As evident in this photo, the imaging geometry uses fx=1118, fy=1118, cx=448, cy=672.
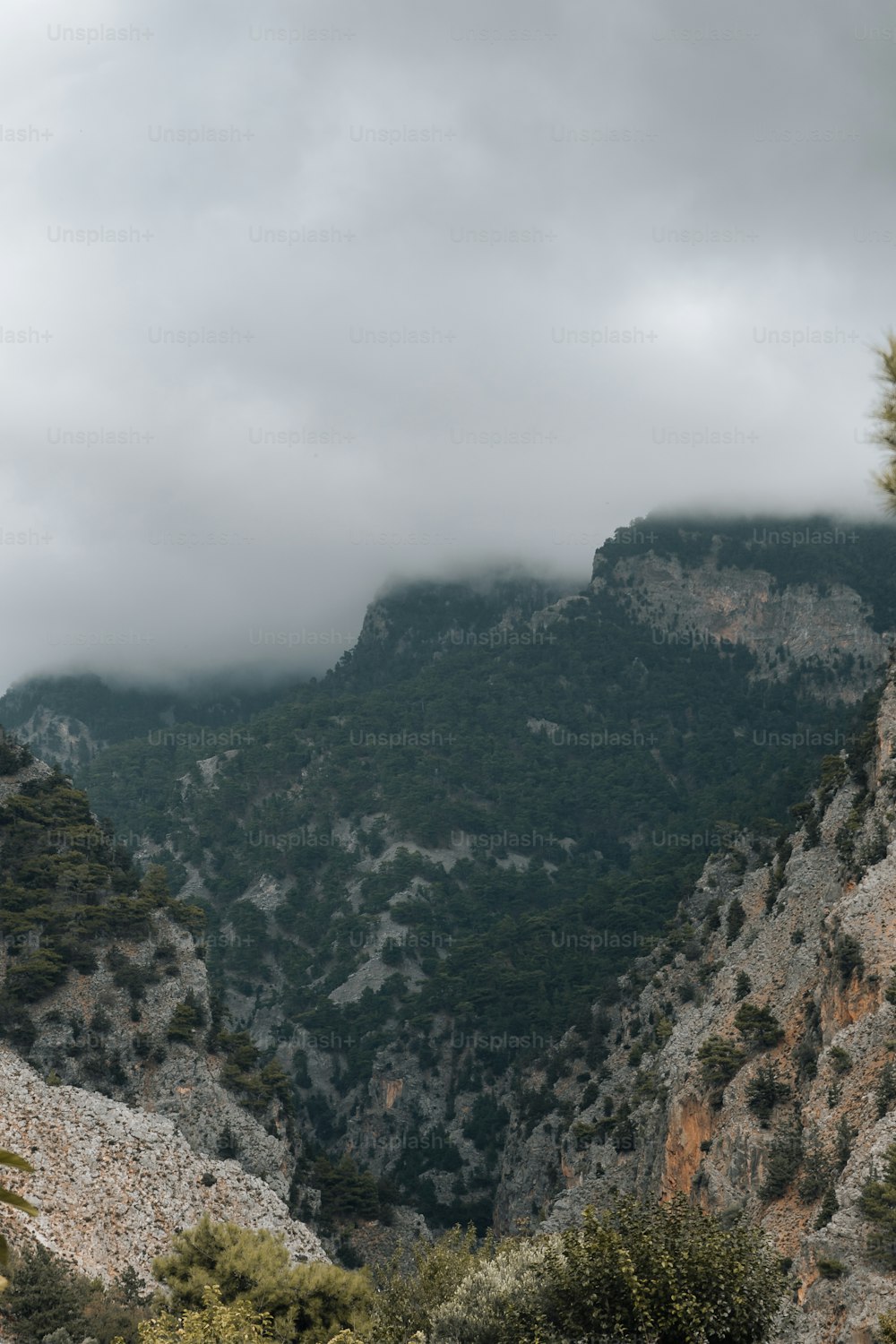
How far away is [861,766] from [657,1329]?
6010 cm

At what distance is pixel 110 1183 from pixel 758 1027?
36.8 metres

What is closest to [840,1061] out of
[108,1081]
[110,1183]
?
[110,1183]

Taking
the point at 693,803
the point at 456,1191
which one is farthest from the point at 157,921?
the point at 693,803

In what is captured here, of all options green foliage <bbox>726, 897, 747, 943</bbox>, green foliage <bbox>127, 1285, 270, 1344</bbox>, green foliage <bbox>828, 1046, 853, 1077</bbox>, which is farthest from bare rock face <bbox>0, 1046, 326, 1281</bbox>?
green foliage <bbox>726, 897, 747, 943</bbox>

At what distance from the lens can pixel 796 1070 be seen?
199ft

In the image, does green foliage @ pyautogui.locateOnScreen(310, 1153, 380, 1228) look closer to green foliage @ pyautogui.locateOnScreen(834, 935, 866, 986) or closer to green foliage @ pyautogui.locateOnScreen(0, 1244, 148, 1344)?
green foliage @ pyautogui.locateOnScreen(834, 935, 866, 986)

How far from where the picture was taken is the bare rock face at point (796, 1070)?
43.8 m

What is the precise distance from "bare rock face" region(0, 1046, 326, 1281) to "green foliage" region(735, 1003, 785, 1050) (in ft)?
89.5

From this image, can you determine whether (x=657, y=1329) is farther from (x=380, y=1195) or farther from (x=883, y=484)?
(x=380, y=1195)

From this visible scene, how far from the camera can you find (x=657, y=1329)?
22.6 m

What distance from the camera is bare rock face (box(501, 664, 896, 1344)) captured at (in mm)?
43812

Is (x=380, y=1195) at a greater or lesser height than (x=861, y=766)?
lesser

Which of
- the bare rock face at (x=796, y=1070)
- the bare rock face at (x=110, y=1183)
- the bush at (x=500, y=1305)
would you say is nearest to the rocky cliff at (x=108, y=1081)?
the bare rock face at (x=110, y=1183)

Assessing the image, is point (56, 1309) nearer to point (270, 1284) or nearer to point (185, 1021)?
point (270, 1284)
